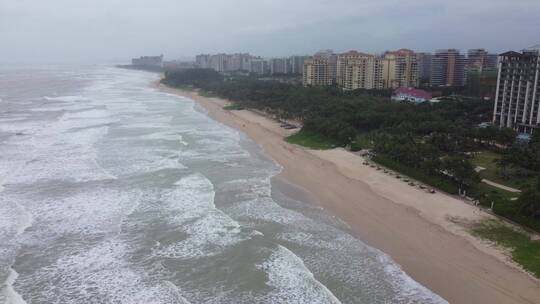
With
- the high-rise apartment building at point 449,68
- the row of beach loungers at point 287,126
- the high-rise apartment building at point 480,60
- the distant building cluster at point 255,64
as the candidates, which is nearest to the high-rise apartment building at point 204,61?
the distant building cluster at point 255,64

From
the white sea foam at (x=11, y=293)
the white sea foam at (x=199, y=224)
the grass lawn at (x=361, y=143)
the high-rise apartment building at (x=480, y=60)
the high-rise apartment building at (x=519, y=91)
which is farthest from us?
the high-rise apartment building at (x=480, y=60)

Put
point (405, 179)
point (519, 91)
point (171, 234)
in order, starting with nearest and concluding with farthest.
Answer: point (171, 234) → point (405, 179) → point (519, 91)

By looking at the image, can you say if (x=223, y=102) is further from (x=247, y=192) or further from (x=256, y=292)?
(x=256, y=292)

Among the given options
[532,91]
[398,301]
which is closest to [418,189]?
[398,301]

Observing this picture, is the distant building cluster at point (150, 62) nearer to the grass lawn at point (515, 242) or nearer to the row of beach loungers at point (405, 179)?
the row of beach loungers at point (405, 179)

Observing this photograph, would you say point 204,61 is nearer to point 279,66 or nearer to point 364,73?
point 279,66

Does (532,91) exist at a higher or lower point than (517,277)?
higher

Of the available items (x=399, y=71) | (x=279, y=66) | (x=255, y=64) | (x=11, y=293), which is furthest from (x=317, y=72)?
(x=11, y=293)
